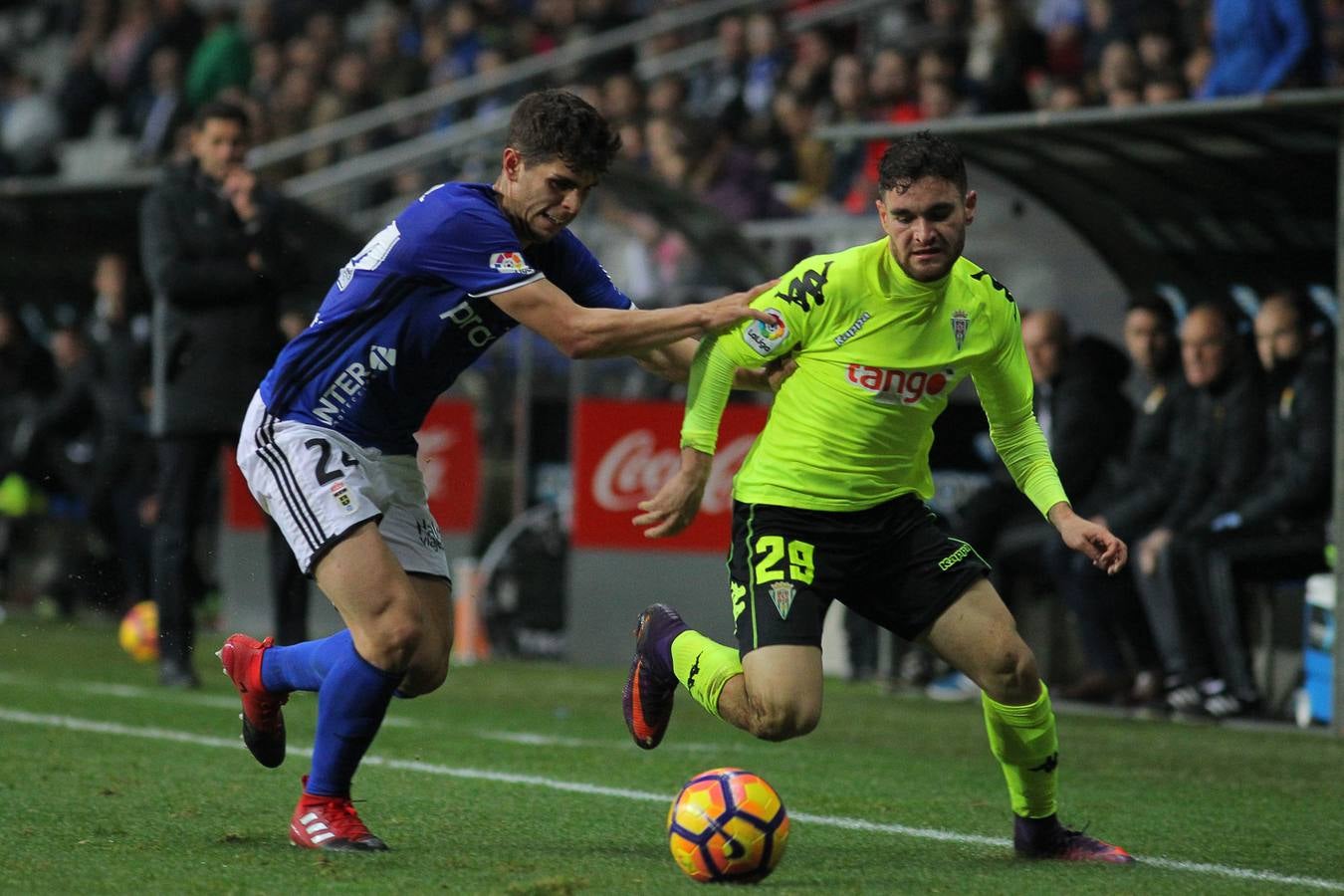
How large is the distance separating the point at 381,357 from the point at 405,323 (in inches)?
4.7

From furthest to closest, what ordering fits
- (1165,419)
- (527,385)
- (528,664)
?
(527,385) < (528,664) < (1165,419)

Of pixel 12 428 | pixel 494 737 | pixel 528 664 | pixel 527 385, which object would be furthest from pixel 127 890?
pixel 12 428

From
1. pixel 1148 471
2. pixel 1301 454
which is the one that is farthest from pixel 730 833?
pixel 1148 471

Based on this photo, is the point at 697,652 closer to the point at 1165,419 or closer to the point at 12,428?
the point at 1165,419

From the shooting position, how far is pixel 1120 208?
11.5 meters

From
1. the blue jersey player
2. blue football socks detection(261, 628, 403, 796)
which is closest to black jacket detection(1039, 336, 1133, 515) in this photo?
the blue jersey player

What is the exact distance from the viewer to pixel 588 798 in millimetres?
6863

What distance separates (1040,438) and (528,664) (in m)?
7.37

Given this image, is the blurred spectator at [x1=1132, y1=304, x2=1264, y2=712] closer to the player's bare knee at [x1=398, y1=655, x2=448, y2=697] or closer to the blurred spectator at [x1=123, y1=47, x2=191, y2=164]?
the player's bare knee at [x1=398, y1=655, x2=448, y2=697]

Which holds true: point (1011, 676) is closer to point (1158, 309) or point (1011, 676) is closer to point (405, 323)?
point (405, 323)

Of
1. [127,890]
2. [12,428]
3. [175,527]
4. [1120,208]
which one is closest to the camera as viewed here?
[127,890]

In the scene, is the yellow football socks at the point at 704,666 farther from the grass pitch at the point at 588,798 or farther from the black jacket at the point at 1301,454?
the black jacket at the point at 1301,454

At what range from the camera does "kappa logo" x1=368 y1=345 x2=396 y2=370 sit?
569cm

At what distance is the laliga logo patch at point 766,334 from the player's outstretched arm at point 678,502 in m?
0.38
